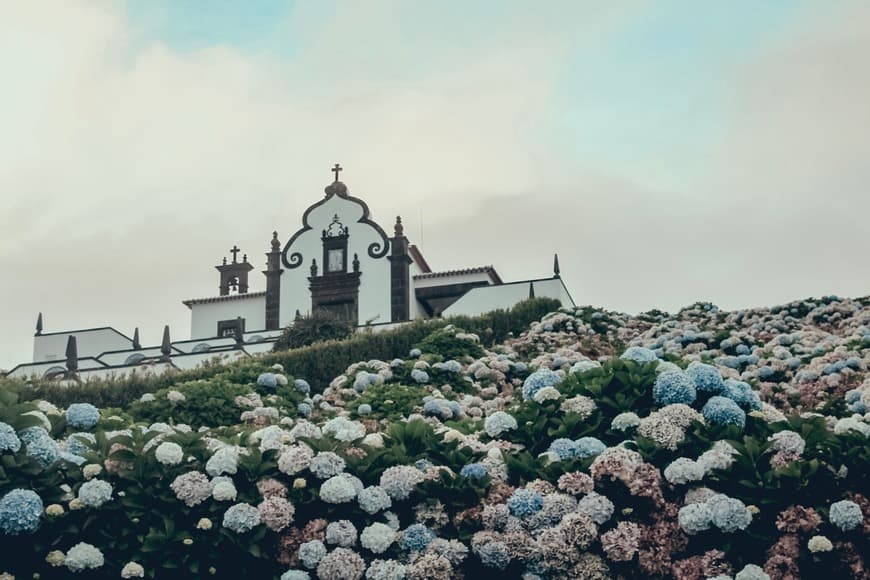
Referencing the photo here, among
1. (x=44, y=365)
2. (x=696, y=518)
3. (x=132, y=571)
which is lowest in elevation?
(x=132, y=571)

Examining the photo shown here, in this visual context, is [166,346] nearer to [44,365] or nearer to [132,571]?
[44,365]

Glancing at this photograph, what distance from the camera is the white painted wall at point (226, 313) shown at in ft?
126

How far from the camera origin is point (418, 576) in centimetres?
762

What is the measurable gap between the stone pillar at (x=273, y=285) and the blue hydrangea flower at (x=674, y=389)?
96.4 feet

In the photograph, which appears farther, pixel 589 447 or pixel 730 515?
pixel 589 447

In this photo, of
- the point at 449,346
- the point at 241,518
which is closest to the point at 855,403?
the point at 241,518

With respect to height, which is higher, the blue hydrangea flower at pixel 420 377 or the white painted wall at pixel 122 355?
the white painted wall at pixel 122 355

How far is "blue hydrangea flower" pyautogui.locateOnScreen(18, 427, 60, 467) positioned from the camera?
315 inches

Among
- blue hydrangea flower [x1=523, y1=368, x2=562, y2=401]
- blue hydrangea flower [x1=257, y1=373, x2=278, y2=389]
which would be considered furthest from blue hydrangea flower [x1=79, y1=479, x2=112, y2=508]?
blue hydrangea flower [x1=257, y1=373, x2=278, y2=389]

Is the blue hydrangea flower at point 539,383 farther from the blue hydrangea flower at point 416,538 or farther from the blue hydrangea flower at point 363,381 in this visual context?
the blue hydrangea flower at point 363,381

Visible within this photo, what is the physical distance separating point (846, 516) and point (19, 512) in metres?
4.93

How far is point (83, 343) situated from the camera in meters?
39.7

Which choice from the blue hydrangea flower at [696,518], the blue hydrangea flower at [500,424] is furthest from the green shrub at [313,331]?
the blue hydrangea flower at [696,518]

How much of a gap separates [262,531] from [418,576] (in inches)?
40.6
